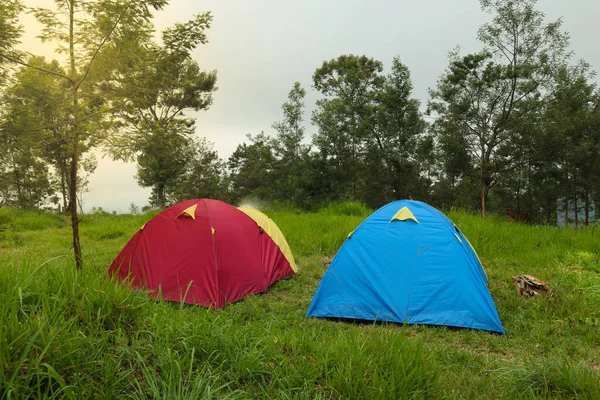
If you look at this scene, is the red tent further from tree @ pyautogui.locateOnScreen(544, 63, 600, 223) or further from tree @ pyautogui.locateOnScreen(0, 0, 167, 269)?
tree @ pyautogui.locateOnScreen(544, 63, 600, 223)

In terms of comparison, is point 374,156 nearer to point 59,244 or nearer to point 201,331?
point 59,244

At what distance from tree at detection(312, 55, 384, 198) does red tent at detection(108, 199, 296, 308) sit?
1786cm

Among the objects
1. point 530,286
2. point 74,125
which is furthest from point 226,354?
point 530,286

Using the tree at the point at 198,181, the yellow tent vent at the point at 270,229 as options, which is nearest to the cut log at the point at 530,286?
the yellow tent vent at the point at 270,229

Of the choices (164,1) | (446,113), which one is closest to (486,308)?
(164,1)

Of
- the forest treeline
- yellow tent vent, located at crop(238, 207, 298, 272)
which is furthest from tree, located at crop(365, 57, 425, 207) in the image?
yellow tent vent, located at crop(238, 207, 298, 272)

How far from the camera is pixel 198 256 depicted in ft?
18.1

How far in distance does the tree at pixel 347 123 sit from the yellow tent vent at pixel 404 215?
18281mm

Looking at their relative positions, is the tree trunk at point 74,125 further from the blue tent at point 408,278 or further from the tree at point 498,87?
the tree at point 498,87

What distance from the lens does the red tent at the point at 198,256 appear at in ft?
17.7

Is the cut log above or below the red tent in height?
below

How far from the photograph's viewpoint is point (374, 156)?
79.1ft

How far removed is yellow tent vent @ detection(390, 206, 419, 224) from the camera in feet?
17.1

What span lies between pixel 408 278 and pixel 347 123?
1992 cm
